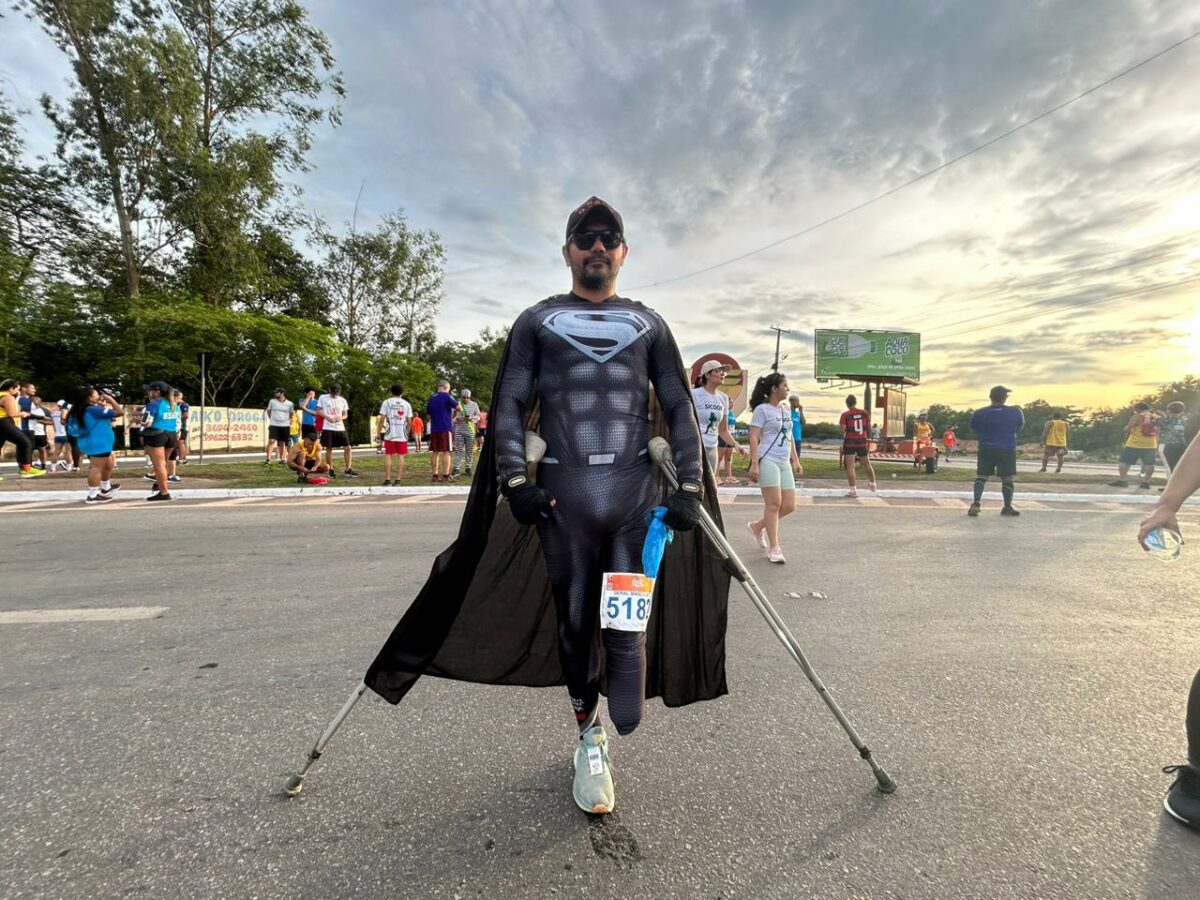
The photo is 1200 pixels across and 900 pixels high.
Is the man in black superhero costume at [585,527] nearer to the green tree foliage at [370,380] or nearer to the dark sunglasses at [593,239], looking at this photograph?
the dark sunglasses at [593,239]

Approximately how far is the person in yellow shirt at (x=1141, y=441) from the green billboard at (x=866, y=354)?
25494 mm

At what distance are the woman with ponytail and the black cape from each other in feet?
11.2

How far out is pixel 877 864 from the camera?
5.46 ft

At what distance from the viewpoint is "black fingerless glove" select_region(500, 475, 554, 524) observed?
1.84m

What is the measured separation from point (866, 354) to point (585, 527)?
41.3 meters

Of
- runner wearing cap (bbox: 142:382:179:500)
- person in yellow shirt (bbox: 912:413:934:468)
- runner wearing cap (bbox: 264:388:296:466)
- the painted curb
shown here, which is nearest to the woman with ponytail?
the painted curb

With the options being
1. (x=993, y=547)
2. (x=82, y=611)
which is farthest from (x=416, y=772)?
(x=993, y=547)

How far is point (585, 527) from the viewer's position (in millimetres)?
1962

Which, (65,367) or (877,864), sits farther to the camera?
(65,367)

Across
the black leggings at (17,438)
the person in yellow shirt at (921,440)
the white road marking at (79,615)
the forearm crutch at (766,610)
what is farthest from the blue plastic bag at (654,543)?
the person in yellow shirt at (921,440)

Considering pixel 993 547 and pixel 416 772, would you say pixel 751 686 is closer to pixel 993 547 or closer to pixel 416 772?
pixel 416 772

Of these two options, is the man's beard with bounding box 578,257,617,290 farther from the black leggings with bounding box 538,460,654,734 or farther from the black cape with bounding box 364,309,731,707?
the black leggings with bounding box 538,460,654,734

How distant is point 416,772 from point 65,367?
29.6 meters

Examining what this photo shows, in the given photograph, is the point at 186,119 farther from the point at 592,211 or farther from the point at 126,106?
the point at 592,211
